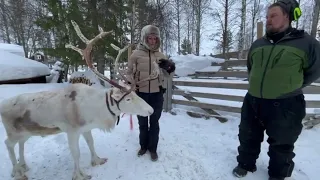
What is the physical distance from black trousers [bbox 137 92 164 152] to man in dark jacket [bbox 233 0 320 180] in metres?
1.26

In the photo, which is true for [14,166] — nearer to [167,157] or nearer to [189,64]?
[167,157]

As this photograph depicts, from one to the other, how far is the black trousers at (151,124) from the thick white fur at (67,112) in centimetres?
37

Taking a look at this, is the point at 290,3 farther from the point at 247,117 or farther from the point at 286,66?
the point at 247,117

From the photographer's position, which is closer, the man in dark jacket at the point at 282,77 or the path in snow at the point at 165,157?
the man in dark jacket at the point at 282,77

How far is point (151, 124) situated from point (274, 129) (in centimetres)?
163

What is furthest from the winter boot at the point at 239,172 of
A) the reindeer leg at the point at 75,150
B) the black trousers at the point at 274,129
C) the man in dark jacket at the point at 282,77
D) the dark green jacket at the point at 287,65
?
the reindeer leg at the point at 75,150

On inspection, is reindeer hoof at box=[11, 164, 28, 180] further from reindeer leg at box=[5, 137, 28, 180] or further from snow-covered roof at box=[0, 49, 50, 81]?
snow-covered roof at box=[0, 49, 50, 81]

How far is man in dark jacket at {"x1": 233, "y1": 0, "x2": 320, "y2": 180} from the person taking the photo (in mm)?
2471

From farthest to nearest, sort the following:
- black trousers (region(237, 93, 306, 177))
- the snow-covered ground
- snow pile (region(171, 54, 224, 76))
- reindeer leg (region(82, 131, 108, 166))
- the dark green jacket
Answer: snow pile (region(171, 54, 224, 76)) < reindeer leg (region(82, 131, 108, 166)) < the snow-covered ground < black trousers (region(237, 93, 306, 177)) < the dark green jacket

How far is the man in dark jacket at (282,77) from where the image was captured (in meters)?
2.47

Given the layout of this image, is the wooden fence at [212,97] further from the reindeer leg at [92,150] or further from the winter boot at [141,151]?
the reindeer leg at [92,150]

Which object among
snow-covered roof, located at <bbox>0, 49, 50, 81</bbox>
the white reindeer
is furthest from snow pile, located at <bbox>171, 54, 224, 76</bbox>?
the white reindeer

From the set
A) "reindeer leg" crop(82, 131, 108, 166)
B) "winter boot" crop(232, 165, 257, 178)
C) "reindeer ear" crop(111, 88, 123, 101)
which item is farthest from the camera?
"reindeer leg" crop(82, 131, 108, 166)

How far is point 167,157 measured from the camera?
354 centimetres
